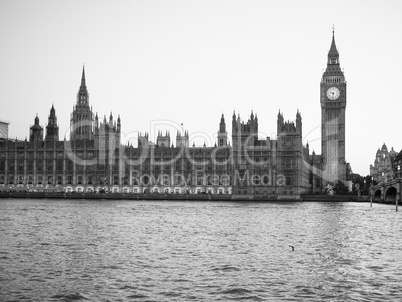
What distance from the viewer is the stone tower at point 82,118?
19338 cm

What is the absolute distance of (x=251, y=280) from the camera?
29.2m

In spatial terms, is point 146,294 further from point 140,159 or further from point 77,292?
point 140,159

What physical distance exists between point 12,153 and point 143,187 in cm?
4352

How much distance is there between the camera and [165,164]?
164125mm

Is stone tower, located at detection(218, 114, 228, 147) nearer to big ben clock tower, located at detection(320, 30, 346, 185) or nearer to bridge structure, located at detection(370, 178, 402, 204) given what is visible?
big ben clock tower, located at detection(320, 30, 346, 185)

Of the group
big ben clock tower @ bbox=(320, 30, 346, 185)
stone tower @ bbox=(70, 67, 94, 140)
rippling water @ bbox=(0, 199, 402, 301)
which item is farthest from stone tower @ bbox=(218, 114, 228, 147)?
rippling water @ bbox=(0, 199, 402, 301)

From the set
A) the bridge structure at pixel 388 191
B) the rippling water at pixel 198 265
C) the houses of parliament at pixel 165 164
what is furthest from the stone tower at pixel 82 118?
the rippling water at pixel 198 265

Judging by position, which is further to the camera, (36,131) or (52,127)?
(52,127)

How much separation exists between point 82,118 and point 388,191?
10697 centimetres

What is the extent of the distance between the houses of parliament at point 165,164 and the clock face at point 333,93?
90.8 feet

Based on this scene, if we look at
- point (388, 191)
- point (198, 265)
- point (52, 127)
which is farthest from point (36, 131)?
point (198, 265)

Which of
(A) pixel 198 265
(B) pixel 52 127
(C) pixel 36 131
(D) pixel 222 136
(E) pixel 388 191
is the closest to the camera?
(A) pixel 198 265

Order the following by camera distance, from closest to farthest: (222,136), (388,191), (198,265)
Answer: (198,265) → (388,191) → (222,136)

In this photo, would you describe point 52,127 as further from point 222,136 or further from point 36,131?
point 222,136
